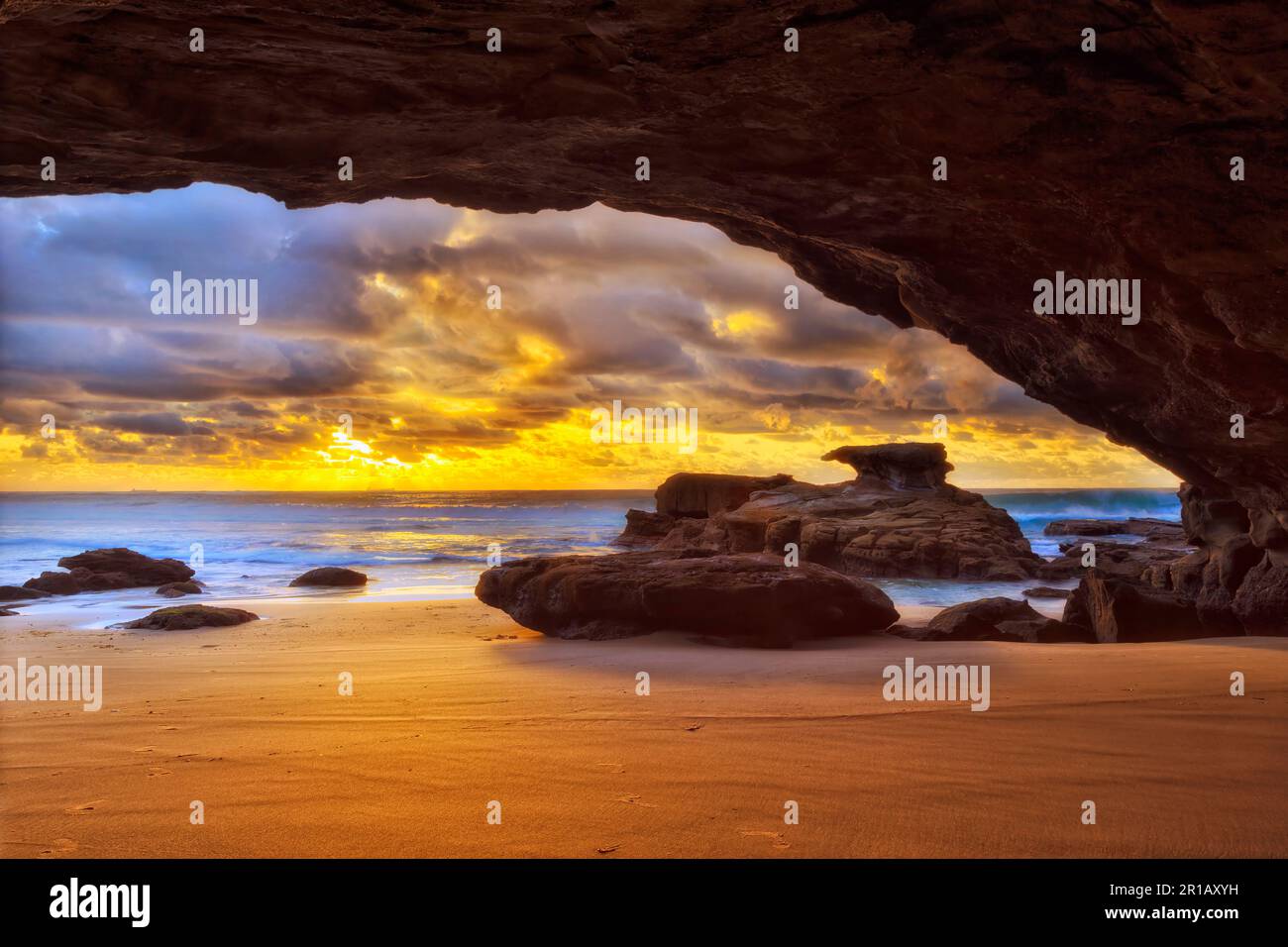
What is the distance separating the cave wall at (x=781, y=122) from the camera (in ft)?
13.7

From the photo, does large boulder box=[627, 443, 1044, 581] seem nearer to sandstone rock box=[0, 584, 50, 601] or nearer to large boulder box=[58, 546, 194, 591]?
large boulder box=[58, 546, 194, 591]

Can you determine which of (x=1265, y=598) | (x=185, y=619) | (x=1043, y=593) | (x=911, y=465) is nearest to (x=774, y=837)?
(x=185, y=619)

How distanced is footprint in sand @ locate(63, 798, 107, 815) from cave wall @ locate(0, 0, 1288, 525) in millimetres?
3463

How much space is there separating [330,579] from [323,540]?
25376 mm

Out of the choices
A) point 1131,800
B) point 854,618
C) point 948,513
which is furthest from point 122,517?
point 1131,800

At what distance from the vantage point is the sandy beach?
308cm

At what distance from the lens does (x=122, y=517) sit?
72.2m

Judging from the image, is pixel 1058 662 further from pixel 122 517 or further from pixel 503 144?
pixel 122 517

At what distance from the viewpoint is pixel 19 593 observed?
16.2 meters

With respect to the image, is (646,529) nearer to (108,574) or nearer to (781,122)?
(108,574)

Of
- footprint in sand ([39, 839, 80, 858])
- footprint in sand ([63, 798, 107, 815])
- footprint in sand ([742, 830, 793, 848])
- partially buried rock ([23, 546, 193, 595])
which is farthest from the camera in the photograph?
partially buried rock ([23, 546, 193, 595])

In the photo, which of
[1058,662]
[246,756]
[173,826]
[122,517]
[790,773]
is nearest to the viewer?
[173,826]

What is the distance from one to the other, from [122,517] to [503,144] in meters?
80.8

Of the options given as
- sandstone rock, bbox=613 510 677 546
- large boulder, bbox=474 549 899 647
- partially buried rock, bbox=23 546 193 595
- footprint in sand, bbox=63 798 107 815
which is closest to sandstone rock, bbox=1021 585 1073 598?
large boulder, bbox=474 549 899 647
